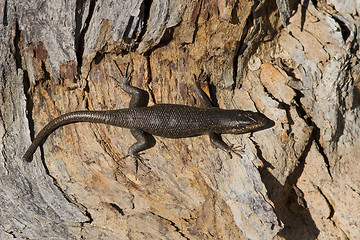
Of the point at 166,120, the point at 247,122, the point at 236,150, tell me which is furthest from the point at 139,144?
the point at 247,122

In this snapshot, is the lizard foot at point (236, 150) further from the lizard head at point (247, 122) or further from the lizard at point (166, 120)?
the lizard head at point (247, 122)

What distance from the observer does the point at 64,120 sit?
571 centimetres

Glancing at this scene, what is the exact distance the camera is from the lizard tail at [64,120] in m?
5.62

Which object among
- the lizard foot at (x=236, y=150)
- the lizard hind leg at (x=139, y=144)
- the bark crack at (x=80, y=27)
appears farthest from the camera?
the lizard hind leg at (x=139, y=144)

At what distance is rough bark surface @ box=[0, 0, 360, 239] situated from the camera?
542 centimetres

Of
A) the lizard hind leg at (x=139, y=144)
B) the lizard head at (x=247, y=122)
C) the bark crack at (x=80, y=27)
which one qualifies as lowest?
the lizard hind leg at (x=139, y=144)

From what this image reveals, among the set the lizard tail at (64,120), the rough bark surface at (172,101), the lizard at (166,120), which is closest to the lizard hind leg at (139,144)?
the lizard at (166,120)

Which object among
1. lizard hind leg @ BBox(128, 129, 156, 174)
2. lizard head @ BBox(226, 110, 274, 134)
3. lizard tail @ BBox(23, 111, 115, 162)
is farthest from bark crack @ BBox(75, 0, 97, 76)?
lizard head @ BBox(226, 110, 274, 134)

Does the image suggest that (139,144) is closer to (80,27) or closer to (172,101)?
(172,101)

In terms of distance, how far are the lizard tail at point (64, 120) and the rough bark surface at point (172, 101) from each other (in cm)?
15

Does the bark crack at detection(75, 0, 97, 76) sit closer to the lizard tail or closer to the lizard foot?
the lizard tail

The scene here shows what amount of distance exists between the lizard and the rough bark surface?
0.16 metres

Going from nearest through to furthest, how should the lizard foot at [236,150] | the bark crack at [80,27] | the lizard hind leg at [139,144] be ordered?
the bark crack at [80,27]
the lizard foot at [236,150]
the lizard hind leg at [139,144]

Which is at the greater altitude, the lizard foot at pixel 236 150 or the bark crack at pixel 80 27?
the bark crack at pixel 80 27
